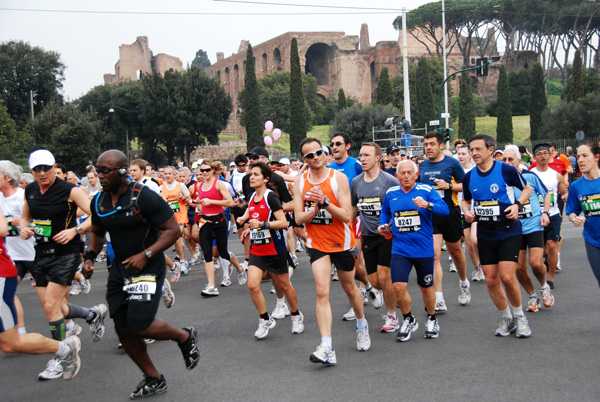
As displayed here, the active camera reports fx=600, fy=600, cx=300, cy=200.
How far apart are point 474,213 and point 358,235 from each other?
81.8 inches

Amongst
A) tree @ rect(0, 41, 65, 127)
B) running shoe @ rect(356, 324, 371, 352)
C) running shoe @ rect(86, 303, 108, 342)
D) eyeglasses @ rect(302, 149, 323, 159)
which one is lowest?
running shoe @ rect(356, 324, 371, 352)

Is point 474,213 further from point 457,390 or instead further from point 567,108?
point 567,108

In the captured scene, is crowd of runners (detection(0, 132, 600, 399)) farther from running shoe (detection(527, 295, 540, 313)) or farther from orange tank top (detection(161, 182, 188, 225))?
orange tank top (detection(161, 182, 188, 225))

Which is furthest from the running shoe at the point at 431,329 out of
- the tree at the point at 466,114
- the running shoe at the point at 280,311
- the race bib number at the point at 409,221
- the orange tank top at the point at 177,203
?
the tree at the point at 466,114

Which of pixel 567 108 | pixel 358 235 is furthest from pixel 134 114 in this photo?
pixel 358 235

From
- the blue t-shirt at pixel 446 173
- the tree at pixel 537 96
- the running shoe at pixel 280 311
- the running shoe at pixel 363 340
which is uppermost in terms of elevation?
the tree at pixel 537 96

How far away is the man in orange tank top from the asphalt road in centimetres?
A: 63

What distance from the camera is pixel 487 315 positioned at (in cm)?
734

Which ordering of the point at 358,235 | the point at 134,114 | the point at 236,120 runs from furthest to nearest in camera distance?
the point at 236,120, the point at 134,114, the point at 358,235

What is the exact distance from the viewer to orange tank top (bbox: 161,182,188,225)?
39.7 ft

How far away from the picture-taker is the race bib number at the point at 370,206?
275 inches

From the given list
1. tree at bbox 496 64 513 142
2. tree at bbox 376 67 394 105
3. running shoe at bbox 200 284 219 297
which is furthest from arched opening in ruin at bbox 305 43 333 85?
running shoe at bbox 200 284 219 297

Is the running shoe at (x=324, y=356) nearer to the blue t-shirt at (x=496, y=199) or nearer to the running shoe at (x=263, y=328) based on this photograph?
the running shoe at (x=263, y=328)

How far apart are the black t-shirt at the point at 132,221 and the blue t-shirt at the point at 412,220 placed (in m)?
2.62
